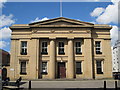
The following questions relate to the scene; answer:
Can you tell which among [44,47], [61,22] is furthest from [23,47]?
[61,22]

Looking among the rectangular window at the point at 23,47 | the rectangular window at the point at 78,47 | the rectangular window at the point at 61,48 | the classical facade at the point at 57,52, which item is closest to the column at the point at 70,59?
the classical facade at the point at 57,52

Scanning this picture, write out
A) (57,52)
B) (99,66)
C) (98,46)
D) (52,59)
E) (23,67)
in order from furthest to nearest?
1. (98,46)
2. (99,66)
3. (23,67)
4. (57,52)
5. (52,59)

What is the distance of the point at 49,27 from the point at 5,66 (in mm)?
11266

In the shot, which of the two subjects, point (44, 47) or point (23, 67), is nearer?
point (23, 67)

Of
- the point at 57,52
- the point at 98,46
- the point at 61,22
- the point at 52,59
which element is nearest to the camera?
the point at 52,59

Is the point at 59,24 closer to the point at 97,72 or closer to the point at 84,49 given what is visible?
the point at 84,49

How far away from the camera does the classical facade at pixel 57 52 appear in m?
33.5

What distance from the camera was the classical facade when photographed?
110 ft

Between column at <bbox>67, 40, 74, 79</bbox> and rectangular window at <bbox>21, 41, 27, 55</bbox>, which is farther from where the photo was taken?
rectangular window at <bbox>21, 41, 27, 55</bbox>

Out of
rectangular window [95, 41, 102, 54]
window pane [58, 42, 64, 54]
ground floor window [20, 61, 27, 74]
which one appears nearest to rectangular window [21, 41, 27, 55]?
ground floor window [20, 61, 27, 74]

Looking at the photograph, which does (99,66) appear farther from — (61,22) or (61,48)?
(61,22)

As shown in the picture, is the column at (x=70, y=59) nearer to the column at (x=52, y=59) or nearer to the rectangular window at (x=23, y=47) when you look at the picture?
the column at (x=52, y=59)

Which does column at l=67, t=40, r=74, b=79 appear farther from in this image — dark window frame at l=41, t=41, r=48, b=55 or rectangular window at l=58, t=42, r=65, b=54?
dark window frame at l=41, t=41, r=48, b=55

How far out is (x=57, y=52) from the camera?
3419 cm
